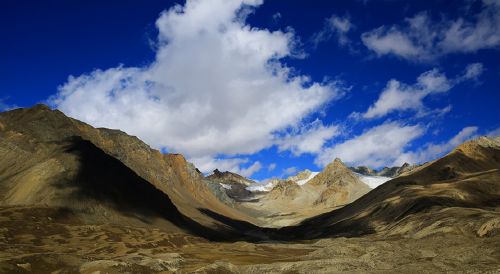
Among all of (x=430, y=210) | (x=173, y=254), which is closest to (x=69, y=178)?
(x=173, y=254)

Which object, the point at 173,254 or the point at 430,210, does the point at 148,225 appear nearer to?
the point at 173,254

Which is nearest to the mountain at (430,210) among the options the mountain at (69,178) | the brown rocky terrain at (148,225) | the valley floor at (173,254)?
the brown rocky terrain at (148,225)

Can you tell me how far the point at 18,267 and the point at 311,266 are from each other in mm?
31017

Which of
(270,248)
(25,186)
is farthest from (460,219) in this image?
(25,186)

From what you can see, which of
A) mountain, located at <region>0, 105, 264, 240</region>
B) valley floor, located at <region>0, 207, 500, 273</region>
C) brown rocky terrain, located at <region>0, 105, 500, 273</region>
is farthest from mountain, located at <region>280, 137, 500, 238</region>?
mountain, located at <region>0, 105, 264, 240</region>

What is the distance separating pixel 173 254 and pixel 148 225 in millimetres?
58945

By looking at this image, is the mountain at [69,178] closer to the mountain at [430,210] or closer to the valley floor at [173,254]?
the valley floor at [173,254]

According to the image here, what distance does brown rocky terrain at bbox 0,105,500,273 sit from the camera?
178 feet

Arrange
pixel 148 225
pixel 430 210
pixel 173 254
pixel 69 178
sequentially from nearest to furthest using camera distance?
pixel 173 254 → pixel 69 178 → pixel 148 225 → pixel 430 210

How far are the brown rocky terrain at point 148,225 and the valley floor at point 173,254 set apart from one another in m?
0.19

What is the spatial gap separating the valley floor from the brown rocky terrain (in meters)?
0.19

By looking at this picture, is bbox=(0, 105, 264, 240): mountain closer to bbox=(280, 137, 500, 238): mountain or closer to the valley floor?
the valley floor

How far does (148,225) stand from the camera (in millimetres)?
123938

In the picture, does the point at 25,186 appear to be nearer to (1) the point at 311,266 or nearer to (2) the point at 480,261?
(1) the point at 311,266
